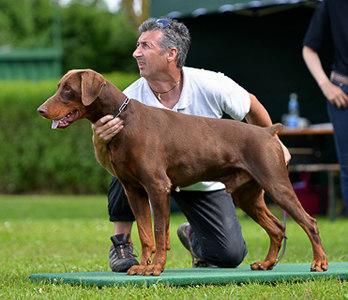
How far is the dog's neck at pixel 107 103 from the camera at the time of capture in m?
6.09

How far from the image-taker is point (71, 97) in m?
5.95

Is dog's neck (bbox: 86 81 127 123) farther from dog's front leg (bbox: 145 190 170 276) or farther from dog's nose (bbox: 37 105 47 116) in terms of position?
dog's front leg (bbox: 145 190 170 276)

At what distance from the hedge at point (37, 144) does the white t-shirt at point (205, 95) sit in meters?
12.0

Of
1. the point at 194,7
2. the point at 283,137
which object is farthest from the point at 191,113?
the point at 283,137

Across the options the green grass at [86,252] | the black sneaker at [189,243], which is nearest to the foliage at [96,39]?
the green grass at [86,252]

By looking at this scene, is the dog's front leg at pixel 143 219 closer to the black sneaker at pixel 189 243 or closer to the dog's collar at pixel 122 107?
the dog's collar at pixel 122 107

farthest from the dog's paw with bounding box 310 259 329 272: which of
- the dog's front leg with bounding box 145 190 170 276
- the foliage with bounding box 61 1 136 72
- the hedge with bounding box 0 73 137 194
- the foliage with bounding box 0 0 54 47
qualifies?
the foliage with bounding box 0 0 54 47

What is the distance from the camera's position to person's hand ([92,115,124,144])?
6.04 metres

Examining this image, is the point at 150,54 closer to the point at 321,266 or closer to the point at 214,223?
the point at 214,223

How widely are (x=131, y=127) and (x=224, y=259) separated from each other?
1456 mm

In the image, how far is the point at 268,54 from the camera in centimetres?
1537

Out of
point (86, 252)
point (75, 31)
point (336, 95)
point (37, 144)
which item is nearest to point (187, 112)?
point (336, 95)

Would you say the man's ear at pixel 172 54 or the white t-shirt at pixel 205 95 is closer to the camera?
the man's ear at pixel 172 54

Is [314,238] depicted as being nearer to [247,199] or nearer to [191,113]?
[247,199]
